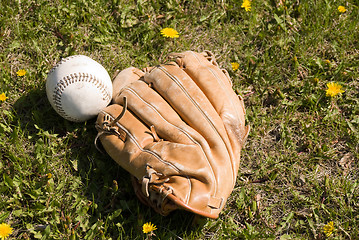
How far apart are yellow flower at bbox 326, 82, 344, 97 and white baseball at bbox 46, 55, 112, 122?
7.26 ft

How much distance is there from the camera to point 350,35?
4969 millimetres

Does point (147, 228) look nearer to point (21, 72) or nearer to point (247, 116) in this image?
point (247, 116)

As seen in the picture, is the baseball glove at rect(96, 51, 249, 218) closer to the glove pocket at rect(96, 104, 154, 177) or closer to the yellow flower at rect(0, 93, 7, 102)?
the glove pocket at rect(96, 104, 154, 177)

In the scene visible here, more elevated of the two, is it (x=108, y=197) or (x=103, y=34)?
(x=103, y=34)

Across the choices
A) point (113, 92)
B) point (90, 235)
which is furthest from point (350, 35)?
point (90, 235)

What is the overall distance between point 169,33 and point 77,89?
1400 millimetres

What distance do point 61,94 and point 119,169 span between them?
82cm

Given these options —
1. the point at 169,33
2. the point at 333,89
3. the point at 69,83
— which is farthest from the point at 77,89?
the point at 333,89

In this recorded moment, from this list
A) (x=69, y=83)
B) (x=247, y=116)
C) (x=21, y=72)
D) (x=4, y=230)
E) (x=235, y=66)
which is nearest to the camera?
(x=4, y=230)

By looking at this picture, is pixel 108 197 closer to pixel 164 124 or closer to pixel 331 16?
pixel 164 124

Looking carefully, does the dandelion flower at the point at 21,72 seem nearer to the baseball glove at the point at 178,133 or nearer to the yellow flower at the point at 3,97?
the yellow flower at the point at 3,97

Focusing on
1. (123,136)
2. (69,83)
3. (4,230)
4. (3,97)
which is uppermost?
(69,83)

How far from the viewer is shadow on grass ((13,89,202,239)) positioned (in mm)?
3656

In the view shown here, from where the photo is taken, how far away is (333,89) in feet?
14.9
